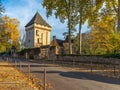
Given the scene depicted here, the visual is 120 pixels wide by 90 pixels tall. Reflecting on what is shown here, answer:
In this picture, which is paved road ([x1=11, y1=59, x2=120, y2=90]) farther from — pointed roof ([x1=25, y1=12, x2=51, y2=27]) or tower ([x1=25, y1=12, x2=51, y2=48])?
pointed roof ([x1=25, y1=12, x2=51, y2=27])

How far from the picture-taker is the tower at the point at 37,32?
10938 cm

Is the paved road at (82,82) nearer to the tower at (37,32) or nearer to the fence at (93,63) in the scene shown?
the fence at (93,63)

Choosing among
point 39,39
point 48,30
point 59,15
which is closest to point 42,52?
point 59,15

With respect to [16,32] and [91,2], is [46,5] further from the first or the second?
[16,32]

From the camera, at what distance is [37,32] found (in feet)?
365

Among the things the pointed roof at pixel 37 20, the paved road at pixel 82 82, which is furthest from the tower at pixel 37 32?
the paved road at pixel 82 82

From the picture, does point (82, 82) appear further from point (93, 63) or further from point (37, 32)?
point (37, 32)

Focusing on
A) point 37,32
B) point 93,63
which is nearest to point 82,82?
point 93,63

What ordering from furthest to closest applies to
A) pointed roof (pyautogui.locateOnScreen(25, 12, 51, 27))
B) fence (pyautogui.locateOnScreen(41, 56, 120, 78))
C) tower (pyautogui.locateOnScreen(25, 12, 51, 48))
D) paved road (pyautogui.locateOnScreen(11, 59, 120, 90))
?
pointed roof (pyautogui.locateOnScreen(25, 12, 51, 27)) < tower (pyautogui.locateOnScreen(25, 12, 51, 48)) < fence (pyautogui.locateOnScreen(41, 56, 120, 78)) < paved road (pyautogui.locateOnScreen(11, 59, 120, 90))

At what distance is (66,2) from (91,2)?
6886 millimetres

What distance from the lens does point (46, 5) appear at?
56125mm

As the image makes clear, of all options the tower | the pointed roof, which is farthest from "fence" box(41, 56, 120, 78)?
the pointed roof

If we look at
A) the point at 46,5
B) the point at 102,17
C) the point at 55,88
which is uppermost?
the point at 46,5

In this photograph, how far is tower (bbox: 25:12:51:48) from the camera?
109 metres
